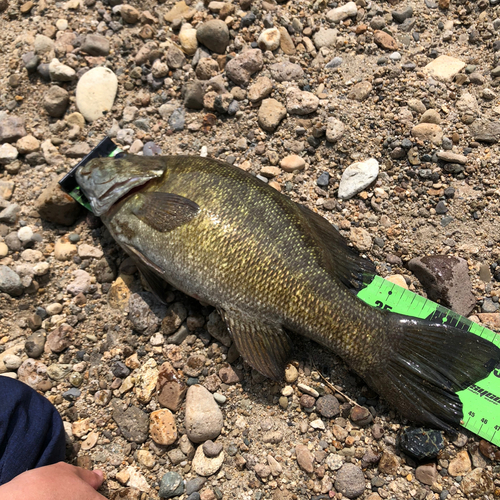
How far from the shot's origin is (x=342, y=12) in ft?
12.8

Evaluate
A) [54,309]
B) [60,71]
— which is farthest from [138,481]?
[60,71]

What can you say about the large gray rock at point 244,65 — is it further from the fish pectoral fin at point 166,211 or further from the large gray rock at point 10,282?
the large gray rock at point 10,282

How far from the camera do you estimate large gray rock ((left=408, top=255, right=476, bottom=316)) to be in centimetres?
311

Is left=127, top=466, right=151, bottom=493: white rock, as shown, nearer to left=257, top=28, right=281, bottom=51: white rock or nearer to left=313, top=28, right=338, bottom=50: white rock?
left=257, top=28, right=281, bottom=51: white rock

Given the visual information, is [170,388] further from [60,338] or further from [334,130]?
[334,130]

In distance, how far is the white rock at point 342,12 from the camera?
3.87 m

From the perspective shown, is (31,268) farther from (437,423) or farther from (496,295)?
(496,295)

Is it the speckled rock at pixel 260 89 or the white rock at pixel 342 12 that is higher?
the white rock at pixel 342 12

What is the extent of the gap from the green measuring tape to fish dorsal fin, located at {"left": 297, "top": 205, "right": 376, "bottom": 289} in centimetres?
10

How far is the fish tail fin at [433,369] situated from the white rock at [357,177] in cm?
125

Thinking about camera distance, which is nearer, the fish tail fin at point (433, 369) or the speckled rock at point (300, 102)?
the fish tail fin at point (433, 369)

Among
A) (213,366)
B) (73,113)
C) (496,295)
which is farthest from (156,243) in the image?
(496,295)

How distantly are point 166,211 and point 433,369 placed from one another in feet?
7.64

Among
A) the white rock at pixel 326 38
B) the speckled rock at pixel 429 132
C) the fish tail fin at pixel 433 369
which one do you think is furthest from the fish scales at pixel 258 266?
the white rock at pixel 326 38
